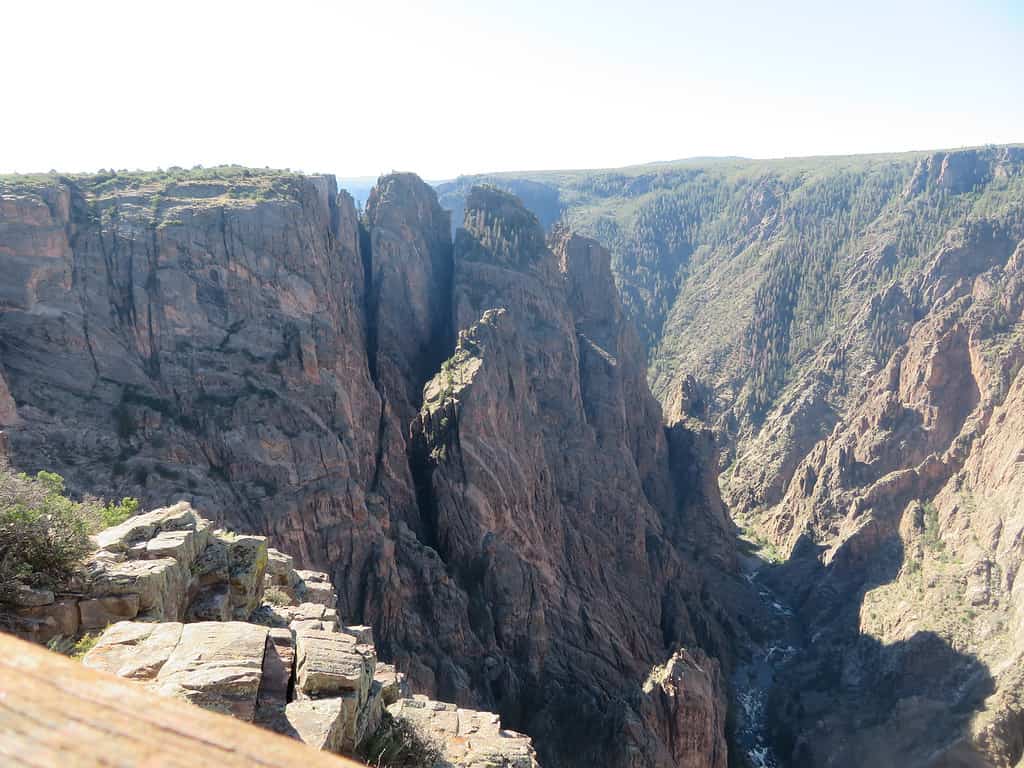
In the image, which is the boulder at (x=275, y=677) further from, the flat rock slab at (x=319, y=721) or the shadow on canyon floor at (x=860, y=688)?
the shadow on canyon floor at (x=860, y=688)

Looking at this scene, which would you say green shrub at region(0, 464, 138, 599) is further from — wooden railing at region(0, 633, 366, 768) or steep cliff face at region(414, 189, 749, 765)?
steep cliff face at region(414, 189, 749, 765)

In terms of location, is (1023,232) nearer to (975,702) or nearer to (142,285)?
(975,702)

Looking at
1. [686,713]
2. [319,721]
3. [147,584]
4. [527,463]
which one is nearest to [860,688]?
[686,713]

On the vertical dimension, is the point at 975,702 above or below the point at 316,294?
below

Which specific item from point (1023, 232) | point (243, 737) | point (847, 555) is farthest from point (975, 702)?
point (1023, 232)

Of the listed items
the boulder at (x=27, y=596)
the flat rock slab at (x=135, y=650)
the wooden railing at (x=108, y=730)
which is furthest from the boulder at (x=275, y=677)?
the wooden railing at (x=108, y=730)
